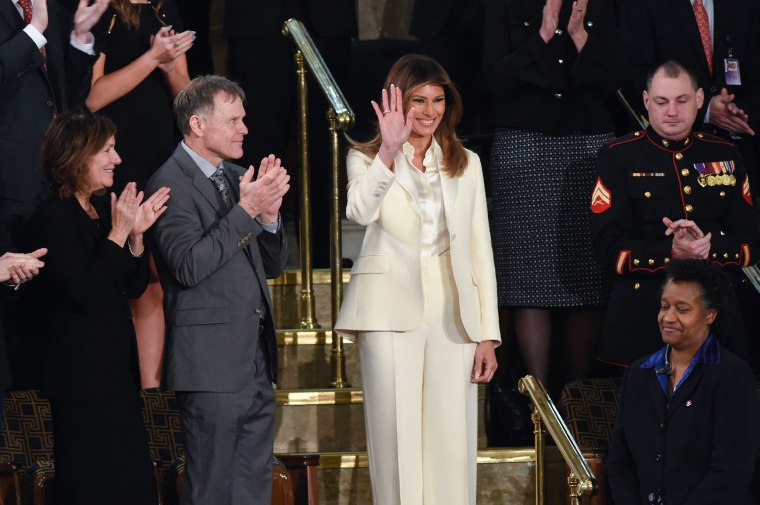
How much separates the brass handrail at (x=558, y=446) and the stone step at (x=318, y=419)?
0.79m

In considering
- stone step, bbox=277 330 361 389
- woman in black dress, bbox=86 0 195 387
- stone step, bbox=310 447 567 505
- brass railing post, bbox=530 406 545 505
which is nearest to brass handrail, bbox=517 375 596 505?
brass railing post, bbox=530 406 545 505

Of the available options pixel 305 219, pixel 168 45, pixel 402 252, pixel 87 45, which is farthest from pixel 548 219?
pixel 87 45

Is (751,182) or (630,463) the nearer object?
(630,463)

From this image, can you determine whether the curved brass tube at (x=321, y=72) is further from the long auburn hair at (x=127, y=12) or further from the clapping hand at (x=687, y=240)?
the clapping hand at (x=687, y=240)

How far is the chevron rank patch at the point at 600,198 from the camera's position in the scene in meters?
5.30

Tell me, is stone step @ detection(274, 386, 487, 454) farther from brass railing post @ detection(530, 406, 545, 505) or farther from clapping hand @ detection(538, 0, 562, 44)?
clapping hand @ detection(538, 0, 562, 44)

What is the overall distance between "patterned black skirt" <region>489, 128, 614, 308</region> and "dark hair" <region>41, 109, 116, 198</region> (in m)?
1.88

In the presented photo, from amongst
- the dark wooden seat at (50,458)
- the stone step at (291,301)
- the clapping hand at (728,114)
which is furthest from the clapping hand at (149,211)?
the clapping hand at (728,114)

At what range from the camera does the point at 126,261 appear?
4371 millimetres

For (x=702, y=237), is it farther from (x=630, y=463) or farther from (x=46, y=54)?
(x=46, y=54)

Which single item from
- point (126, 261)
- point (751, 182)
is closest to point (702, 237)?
point (751, 182)

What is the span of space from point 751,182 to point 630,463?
1846mm

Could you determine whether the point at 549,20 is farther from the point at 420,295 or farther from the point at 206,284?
the point at 206,284

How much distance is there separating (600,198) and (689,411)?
1018 mm
